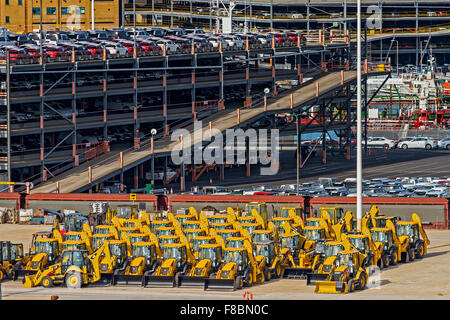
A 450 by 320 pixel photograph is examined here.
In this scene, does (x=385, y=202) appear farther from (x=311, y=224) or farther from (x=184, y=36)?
(x=184, y=36)

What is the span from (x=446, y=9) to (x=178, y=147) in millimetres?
108488

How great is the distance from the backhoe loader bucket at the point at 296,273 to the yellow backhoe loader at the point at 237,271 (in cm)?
169

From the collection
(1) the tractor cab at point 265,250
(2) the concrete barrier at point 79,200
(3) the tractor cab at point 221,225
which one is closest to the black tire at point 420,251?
(1) the tractor cab at point 265,250

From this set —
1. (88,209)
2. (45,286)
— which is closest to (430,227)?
(88,209)

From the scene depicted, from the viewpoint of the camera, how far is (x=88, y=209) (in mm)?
84312

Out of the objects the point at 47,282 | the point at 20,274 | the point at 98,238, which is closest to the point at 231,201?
the point at 98,238

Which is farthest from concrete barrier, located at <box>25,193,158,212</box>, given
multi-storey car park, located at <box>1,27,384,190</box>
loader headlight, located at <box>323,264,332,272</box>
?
loader headlight, located at <box>323,264,332,272</box>

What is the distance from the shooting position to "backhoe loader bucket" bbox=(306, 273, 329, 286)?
56875mm

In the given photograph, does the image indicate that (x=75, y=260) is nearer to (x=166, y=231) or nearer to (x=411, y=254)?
(x=166, y=231)

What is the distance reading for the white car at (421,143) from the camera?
441 feet

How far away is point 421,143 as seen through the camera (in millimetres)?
135000

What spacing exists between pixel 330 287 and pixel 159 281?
851 cm

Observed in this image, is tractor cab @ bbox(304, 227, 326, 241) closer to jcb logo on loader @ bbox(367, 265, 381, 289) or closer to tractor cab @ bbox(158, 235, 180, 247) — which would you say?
jcb logo on loader @ bbox(367, 265, 381, 289)

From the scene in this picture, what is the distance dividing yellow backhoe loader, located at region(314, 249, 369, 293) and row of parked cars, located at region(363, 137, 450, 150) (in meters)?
79.4
